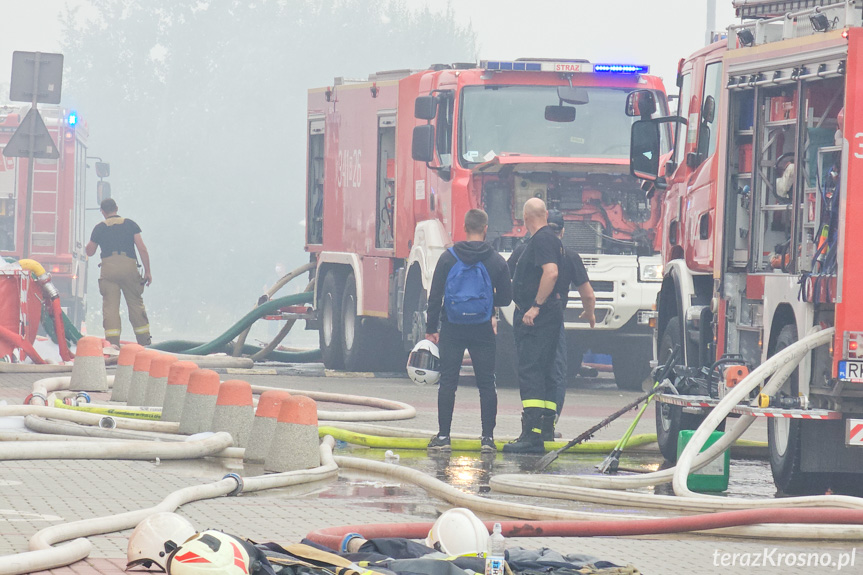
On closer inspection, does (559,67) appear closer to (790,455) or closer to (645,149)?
(645,149)

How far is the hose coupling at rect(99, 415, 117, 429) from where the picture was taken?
439 inches

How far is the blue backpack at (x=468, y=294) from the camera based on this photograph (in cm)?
1142

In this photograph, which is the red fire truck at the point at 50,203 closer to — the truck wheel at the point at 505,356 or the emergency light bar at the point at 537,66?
the truck wheel at the point at 505,356

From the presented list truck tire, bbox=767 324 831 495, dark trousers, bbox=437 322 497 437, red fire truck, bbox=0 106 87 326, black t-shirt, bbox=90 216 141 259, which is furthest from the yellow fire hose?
red fire truck, bbox=0 106 87 326

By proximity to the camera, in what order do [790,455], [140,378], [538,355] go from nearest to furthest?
[790,455], [538,355], [140,378]

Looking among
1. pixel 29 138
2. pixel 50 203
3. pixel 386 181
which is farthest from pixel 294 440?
pixel 50 203

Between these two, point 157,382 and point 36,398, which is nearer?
point 36,398

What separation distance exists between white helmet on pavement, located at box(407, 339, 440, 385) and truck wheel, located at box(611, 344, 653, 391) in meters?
6.63

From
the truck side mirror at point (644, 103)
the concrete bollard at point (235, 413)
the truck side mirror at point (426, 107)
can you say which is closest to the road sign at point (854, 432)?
the truck side mirror at point (644, 103)

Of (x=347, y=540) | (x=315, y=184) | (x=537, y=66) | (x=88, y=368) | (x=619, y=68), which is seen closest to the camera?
(x=347, y=540)

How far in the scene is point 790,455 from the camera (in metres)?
9.66

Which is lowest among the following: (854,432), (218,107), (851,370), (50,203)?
(854,432)

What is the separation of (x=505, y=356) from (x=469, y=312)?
6595 millimetres

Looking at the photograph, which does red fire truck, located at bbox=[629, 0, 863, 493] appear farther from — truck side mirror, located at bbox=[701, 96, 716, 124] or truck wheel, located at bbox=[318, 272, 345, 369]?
truck wheel, located at bbox=[318, 272, 345, 369]
